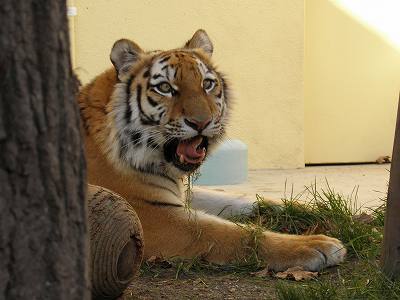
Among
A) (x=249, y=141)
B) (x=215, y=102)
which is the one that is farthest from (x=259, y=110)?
(x=215, y=102)

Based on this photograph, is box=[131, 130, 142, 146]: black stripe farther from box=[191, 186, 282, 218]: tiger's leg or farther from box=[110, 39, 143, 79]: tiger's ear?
box=[191, 186, 282, 218]: tiger's leg

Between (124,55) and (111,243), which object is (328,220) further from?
(111,243)

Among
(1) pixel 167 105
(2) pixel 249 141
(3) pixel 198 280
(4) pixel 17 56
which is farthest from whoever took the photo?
(2) pixel 249 141

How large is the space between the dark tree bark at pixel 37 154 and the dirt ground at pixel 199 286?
5.62 feet

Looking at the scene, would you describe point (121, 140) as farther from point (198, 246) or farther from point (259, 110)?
point (259, 110)

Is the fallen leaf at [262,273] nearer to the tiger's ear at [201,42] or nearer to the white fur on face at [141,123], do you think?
the white fur on face at [141,123]

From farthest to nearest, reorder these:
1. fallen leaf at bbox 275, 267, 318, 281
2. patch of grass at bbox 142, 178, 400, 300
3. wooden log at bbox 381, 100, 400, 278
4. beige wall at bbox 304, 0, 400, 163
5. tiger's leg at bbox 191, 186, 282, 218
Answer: beige wall at bbox 304, 0, 400, 163 < tiger's leg at bbox 191, 186, 282, 218 < fallen leaf at bbox 275, 267, 318, 281 < wooden log at bbox 381, 100, 400, 278 < patch of grass at bbox 142, 178, 400, 300

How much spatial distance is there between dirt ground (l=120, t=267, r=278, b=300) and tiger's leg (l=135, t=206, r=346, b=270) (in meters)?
0.10

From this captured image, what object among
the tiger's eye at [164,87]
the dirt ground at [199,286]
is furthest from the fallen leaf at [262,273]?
the tiger's eye at [164,87]

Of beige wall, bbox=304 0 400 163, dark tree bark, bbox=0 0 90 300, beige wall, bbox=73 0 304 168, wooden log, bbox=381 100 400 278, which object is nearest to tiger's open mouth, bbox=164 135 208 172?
wooden log, bbox=381 100 400 278

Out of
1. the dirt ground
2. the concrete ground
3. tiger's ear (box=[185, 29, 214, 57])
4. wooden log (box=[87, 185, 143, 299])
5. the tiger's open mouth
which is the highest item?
tiger's ear (box=[185, 29, 214, 57])

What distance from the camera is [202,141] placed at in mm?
3918

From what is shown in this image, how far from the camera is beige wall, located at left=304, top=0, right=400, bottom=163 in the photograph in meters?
8.55

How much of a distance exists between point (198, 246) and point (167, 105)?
2.34ft
